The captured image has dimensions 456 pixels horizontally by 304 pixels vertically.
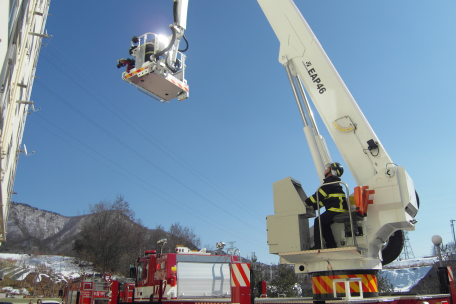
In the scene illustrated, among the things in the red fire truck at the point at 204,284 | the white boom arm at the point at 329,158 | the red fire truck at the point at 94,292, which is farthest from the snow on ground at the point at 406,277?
the white boom arm at the point at 329,158

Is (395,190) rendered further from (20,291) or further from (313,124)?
(20,291)

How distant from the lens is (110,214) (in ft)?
133

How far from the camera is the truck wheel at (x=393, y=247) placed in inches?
237

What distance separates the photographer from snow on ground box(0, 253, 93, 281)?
31.9m

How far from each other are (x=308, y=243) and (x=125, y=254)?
35.3 m

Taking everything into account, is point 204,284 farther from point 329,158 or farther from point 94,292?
point 94,292

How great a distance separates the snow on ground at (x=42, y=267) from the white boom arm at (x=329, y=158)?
29.1 metres

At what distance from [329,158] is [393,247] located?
6.57 ft

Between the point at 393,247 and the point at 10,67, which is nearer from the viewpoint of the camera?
the point at 10,67

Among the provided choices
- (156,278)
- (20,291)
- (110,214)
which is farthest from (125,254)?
(156,278)

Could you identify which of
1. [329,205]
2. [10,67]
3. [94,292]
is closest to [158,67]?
[10,67]

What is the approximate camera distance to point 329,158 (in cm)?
658

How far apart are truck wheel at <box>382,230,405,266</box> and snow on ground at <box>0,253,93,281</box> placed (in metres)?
29.5

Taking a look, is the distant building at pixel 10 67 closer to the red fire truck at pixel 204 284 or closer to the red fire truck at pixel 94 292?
the red fire truck at pixel 94 292
